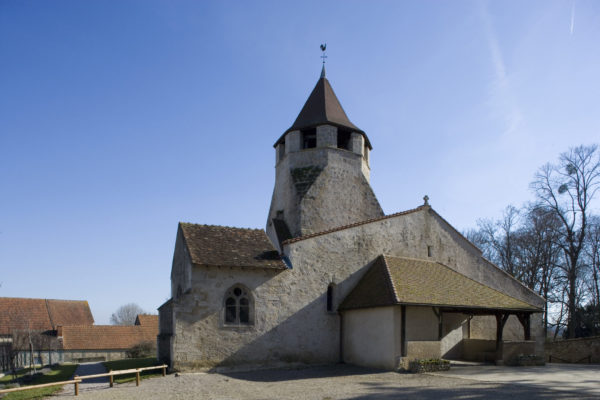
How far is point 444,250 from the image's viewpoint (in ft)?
68.3

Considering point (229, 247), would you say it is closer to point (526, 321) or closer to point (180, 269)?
point (180, 269)

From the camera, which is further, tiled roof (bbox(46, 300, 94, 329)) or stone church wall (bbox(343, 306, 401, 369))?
tiled roof (bbox(46, 300, 94, 329))

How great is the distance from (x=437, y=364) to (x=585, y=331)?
1911 cm

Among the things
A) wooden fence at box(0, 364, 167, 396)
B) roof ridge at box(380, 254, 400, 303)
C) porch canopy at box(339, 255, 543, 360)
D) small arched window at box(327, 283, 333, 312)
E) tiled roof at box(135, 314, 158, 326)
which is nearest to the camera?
wooden fence at box(0, 364, 167, 396)

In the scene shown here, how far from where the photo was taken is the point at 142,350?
29.3 meters

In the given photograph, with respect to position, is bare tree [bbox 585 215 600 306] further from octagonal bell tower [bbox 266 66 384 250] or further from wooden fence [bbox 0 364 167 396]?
wooden fence [bbox 0 364 167 396]

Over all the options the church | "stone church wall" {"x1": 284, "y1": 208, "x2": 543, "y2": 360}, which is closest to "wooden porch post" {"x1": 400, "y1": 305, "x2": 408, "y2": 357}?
the church

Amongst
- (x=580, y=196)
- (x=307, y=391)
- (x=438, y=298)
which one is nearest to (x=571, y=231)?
(x=580, y=196)

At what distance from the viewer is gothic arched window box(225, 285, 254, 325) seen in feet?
53.6

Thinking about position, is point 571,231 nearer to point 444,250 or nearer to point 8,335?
point 444,250

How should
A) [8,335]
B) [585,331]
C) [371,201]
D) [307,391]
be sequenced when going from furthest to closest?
[8,335] → [585,331] → [371,201] → [307,391]

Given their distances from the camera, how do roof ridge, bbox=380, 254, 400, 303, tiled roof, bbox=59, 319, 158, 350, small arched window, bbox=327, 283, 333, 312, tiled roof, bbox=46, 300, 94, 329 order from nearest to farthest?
roof ridge, bbox=380, 254, 400, 303 → small arched window, bbox=327, 283, 333, 312 → tiled roof, bbox=59, 319, 158, 350 → tiled roof, bbox=46, 300, 94, 329

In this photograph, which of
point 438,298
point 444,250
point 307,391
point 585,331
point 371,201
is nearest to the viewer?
point 307,391

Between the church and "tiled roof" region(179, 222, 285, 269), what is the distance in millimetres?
47
